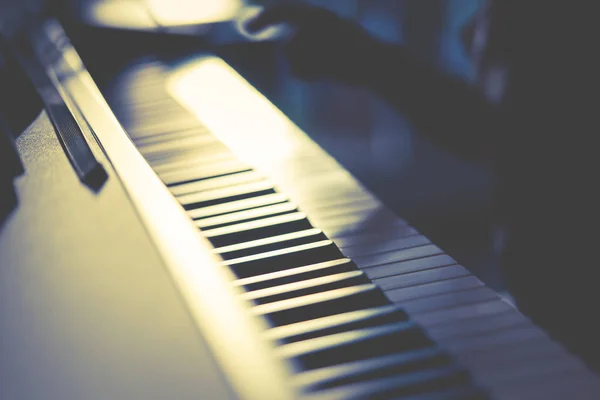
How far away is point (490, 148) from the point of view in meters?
2.82

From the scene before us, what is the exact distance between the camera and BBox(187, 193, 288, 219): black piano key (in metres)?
1.63

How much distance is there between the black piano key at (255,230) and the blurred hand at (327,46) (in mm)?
1312

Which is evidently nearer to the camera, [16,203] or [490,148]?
[16,203]

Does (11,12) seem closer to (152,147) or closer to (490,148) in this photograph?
(152,147)

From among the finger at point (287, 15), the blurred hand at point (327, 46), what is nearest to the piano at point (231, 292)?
the blurred hand at point (327, 46)

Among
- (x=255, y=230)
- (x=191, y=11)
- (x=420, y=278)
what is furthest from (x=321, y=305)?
(x=191, y=11)

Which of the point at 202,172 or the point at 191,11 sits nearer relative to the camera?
the point at 202,172

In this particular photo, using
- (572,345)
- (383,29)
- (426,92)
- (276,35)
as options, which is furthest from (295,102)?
(572,345)

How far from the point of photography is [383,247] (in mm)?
1420

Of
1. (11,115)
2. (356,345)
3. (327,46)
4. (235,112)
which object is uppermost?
(11,115)

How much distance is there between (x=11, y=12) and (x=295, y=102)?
11.5 ft

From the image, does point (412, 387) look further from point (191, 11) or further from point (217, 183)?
point (191, 11)

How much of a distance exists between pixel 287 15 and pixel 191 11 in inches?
54.9

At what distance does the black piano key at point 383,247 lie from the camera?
1.41 m
